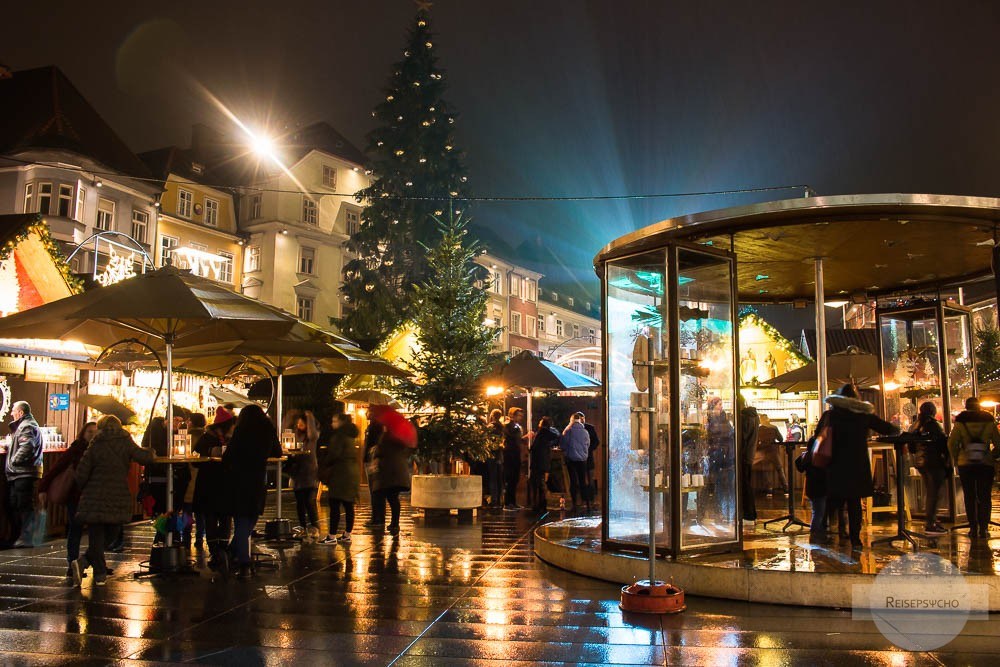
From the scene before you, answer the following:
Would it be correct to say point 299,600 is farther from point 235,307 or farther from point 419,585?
point 235,307

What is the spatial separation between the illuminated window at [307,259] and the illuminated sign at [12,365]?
33179 millimetres

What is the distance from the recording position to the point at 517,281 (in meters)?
64.7

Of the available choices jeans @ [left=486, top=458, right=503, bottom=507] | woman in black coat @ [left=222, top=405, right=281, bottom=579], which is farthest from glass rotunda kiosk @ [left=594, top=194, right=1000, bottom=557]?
jeans @ [left=486, top=458, right=503, bottom=507]

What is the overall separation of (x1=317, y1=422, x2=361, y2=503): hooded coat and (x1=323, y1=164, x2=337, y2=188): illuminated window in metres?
39.1

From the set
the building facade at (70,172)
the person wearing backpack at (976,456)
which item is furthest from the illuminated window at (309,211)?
the person wearing backpack at (976,456)

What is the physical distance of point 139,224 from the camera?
39250 mm

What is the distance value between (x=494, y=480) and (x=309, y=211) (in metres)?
33.9

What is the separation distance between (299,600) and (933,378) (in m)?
9.98

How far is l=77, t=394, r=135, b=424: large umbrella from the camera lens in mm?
15445

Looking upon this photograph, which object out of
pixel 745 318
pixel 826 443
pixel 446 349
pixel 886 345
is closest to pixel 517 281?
pixel 745 318

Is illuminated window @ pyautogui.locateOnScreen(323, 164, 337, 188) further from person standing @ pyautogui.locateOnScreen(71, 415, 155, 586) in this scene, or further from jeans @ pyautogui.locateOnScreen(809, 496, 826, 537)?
jeans @ pyautogui.locateOnScreen(809, 496, 826, 537)

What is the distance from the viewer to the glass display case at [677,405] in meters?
8.84

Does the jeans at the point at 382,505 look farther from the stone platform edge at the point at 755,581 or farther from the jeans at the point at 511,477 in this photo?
the stone platform edge at the point at 755,581

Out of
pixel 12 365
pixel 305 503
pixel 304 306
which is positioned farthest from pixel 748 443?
pixel 304 306
